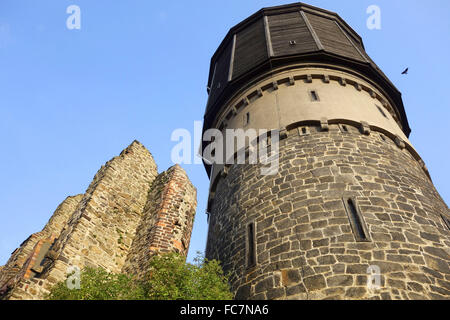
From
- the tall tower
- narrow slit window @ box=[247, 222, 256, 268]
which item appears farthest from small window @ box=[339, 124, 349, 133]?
narrow slit window @ box=[247, 222, 256, 268]

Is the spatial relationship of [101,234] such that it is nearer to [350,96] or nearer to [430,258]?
[430,258]

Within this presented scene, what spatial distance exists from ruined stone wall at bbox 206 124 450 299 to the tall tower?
2cm

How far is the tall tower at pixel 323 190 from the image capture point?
6070 mm

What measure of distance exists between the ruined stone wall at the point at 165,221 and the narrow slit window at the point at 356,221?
3.92m

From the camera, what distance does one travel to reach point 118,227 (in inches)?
352

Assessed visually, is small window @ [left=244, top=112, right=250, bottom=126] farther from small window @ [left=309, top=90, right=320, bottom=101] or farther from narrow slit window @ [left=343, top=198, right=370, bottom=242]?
narrow slit window @ [left=343, top=198, right=370, bottom=242]

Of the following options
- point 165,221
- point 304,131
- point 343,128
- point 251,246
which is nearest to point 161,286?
point 251,246

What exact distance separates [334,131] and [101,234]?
665 centimetres

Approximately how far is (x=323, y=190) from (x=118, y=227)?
528 centimetres

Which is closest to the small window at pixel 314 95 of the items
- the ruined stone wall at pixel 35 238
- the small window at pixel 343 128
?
the small window at pixel 343 128

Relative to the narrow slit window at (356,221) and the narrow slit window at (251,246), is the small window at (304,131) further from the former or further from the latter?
the narrow slit window at (251,246)

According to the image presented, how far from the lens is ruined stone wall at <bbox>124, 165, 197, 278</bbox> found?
797cm

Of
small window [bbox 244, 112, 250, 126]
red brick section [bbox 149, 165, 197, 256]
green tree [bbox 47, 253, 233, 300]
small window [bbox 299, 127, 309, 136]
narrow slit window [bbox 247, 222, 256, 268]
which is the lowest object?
green tree [bbox 47, 253, 233, 300]
